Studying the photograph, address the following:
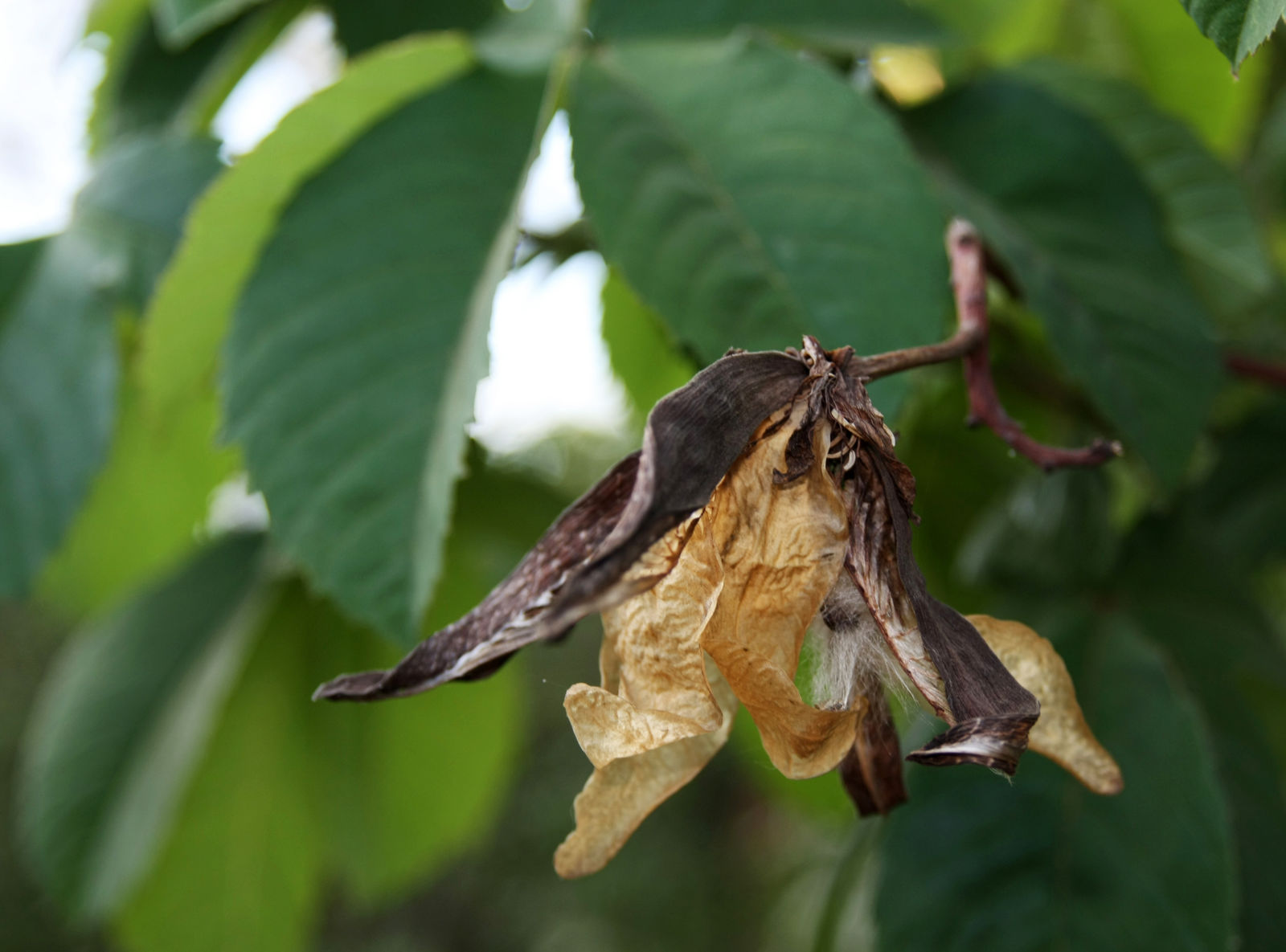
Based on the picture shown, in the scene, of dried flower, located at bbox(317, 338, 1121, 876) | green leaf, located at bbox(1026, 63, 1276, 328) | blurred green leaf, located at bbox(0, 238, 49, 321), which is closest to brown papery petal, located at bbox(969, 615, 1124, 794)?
dried flower, located at bbox(317, 338, 1121, 876)

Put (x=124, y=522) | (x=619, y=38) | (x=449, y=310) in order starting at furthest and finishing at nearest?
(x=124, y=522)
(x=619, y=38)
(x=449, y=310)

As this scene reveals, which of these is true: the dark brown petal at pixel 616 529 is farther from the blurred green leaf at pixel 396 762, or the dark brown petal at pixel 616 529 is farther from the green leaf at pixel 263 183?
the blurred green leaf at pixel 396 762

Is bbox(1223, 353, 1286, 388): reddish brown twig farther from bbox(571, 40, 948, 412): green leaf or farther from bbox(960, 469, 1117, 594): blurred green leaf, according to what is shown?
bbox(571, 40, 948, 412): green leaf

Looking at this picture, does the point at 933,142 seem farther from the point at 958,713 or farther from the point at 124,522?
the point at 124,522

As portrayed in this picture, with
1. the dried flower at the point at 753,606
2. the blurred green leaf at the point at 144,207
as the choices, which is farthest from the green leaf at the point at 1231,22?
the blurred green leaf at the point at 144,207

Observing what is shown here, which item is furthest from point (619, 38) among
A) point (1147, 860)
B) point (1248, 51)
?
point (1147, 860)

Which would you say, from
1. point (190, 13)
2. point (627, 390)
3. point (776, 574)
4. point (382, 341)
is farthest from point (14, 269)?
point (776, 574)
